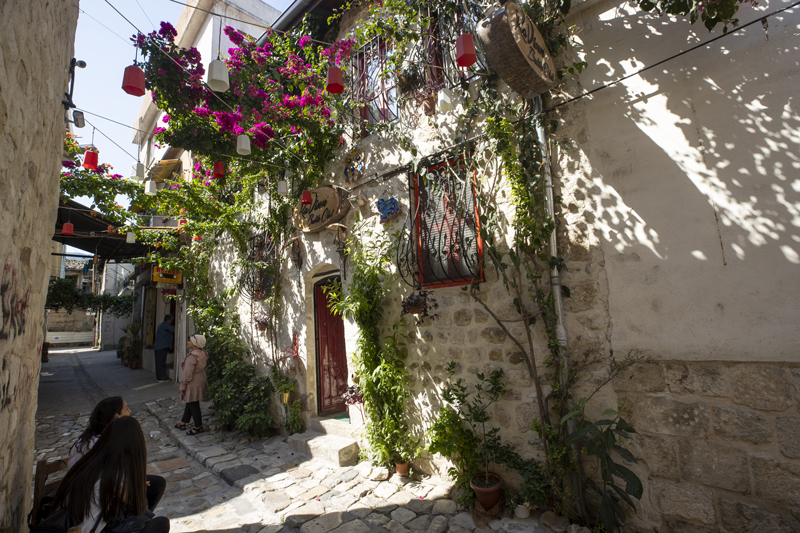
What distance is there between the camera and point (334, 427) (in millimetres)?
5148

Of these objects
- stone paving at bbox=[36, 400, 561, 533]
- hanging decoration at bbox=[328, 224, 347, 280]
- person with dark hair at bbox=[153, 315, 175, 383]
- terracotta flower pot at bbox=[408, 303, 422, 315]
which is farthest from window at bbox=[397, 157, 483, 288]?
person with dark hair at bbox=[153, 315, 175, 383]

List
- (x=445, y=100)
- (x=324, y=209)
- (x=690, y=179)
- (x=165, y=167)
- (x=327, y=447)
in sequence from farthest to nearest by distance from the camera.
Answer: (x=165, y=167) → (x=324, y=209) → (x=327, y=447) → (x=445, y=100) → (x=690, y=179)

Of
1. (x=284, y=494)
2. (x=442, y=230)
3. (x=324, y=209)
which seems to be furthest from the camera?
(x=324, y=209)

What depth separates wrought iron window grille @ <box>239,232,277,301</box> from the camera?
6484 mm

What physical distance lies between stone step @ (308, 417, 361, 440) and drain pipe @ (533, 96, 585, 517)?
2.57 metres

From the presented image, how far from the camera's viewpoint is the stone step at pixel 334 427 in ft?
16.0

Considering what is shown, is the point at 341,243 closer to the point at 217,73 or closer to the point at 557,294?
the point at 217,73

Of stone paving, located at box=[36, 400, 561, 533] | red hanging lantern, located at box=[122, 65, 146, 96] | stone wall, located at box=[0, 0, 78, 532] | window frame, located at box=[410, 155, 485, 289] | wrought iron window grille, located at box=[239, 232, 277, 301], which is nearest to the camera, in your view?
stone wall, located at box=[0, 0, 78, 532]

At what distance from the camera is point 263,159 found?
5812 millimetres

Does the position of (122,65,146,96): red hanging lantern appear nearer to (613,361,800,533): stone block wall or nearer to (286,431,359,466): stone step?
(286,431,359,466): stone step

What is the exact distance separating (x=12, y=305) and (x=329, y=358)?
4382 millimetres

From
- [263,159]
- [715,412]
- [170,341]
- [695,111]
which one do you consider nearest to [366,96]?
[263,159]

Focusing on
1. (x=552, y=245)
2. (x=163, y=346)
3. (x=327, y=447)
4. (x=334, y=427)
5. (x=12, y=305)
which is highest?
(x=552, y=245)

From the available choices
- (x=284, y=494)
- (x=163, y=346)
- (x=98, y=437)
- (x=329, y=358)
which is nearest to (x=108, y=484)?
(x=98, y=437)
